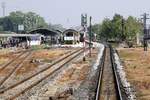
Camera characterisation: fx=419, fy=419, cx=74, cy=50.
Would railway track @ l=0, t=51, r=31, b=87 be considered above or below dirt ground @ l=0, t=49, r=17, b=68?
below

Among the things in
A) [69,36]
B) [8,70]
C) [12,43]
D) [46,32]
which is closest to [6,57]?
[8,70]

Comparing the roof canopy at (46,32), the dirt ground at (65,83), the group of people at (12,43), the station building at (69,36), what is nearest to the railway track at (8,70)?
the dirt ground at (65,83)

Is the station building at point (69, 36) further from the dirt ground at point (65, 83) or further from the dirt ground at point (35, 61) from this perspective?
the dirt ground at point (65, 83)

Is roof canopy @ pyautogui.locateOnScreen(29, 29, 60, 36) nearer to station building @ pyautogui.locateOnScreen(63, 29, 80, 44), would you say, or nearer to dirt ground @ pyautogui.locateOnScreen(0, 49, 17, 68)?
station building @ pyautogui.locateOnScreen(63, 29, 80, 44)

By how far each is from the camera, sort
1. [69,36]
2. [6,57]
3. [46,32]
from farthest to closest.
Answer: [46,32], [69,36], [6,57]

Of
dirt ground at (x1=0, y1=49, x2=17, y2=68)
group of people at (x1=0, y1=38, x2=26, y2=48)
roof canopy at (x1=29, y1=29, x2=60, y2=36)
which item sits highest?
roof canopy at (x1=29, y1=29, x2=60, y2=36)

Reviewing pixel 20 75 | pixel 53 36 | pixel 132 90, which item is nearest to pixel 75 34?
pixel 53 36

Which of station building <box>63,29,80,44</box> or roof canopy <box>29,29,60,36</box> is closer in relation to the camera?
station building <box>63,29,80,44</box>

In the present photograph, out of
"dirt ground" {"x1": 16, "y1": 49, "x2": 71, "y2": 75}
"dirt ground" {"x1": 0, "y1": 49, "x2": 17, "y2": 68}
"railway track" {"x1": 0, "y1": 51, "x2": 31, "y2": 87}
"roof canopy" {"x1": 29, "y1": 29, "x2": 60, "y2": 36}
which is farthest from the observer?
"roof canopy" {"x1": 29, "y1": 29, "x2": 60, "y2": 36}

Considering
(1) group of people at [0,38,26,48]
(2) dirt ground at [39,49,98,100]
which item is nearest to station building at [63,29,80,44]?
(1) group of people at [0,38,26,48]

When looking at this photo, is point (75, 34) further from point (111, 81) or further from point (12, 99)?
point (12, 99)

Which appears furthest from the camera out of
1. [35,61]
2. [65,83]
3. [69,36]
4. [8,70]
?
[69,36]

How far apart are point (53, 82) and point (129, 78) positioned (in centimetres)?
487

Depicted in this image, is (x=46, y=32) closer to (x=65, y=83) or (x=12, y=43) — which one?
(x=12, y=43)
